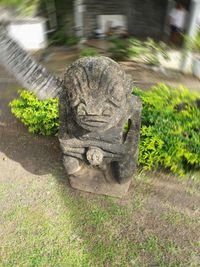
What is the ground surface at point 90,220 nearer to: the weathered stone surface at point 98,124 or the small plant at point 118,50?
the weathered stone surface at point 98,124

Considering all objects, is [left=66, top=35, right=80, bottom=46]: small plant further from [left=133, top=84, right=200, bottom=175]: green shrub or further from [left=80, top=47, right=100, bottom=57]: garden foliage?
[left=133, top=84, right=200, bottom=175]: green shrub

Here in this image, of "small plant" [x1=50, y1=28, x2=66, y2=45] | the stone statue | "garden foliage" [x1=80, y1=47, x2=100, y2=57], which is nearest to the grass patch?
the stone statue

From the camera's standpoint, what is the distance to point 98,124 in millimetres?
2811

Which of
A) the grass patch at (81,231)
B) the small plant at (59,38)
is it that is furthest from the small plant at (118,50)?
the grass patch at (81,231)

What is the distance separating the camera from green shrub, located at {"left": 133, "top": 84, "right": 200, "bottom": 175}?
3.86 metres

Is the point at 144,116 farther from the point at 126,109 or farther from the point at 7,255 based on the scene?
the point at 7,255

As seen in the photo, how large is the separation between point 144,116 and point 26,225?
2.04m

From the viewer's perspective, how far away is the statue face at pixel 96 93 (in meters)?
2.73

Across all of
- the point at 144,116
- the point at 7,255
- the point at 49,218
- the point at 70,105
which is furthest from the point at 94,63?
the point at 7,255

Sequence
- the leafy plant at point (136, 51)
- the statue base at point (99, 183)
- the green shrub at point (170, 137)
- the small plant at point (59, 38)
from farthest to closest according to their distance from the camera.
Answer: the small plant at point (59, 38), the leafy plant at point (136, 51), the green shrub at point (170, 137), the statue base at point (99, 183)

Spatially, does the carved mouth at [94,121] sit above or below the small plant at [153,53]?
above

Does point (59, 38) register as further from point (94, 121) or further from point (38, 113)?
point (94, 121)

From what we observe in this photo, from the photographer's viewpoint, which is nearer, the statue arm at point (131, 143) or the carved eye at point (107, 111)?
the carved eye at point (107, 111)

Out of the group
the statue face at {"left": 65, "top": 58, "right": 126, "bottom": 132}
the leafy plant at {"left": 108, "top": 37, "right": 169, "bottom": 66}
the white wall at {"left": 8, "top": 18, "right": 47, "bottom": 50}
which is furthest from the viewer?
the white wall at {"left": 8, "top": 18, "right": 47, "bottom": 50}
